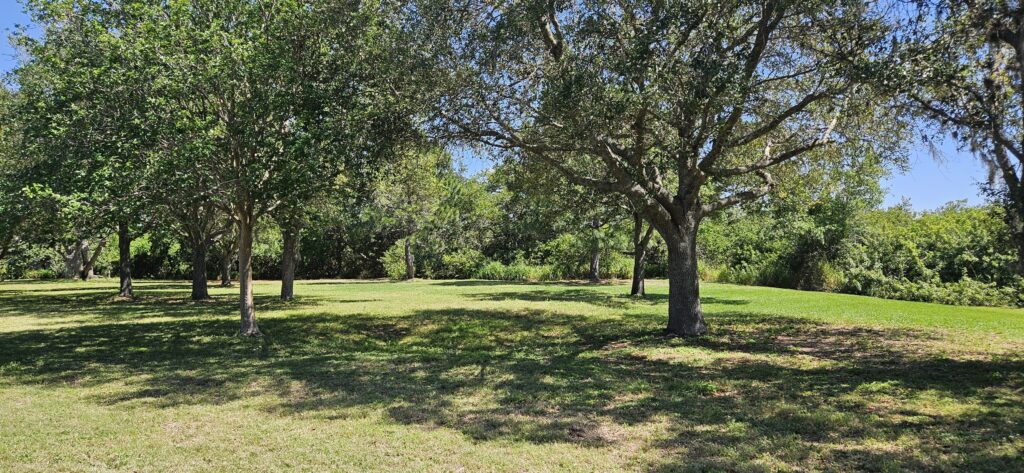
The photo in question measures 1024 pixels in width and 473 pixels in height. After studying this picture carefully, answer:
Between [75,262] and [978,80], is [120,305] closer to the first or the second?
[978,80]

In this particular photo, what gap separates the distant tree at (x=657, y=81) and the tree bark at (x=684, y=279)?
0.07 ft

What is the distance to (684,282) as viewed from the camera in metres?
11.4

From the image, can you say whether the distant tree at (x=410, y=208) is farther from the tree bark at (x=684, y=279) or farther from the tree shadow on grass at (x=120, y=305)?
the tree bark at (x=684, y=279)

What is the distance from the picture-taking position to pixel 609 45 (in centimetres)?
892

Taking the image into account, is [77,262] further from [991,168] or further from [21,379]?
[991,168]

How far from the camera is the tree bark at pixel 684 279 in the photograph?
11422 mm

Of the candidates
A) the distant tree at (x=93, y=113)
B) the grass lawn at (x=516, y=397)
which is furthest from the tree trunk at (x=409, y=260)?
the distant tree at (x=93, y=113)

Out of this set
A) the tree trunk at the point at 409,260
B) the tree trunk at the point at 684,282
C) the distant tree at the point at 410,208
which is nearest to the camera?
the tree trunk at the point at 684,282

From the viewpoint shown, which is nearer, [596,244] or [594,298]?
[594,298]

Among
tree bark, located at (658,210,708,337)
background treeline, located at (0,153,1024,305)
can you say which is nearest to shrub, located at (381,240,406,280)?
background treeline, located at (0,153,1024,305)

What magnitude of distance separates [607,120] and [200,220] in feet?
51.6

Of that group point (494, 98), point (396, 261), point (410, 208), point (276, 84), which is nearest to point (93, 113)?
point (276, 84)

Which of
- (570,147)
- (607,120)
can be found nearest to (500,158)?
(570,147)

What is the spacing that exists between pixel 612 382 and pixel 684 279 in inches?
173
